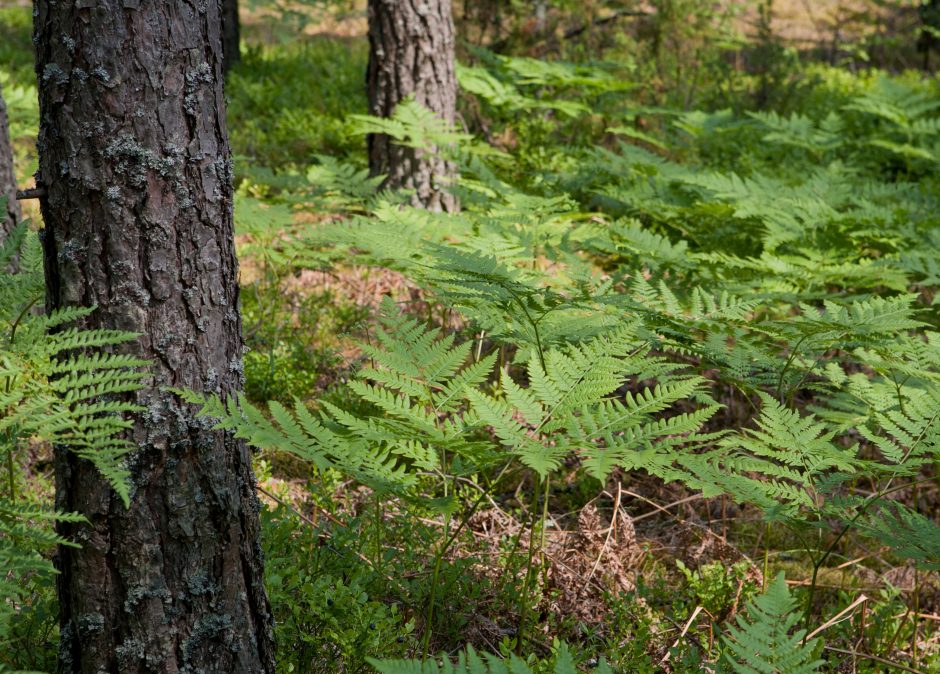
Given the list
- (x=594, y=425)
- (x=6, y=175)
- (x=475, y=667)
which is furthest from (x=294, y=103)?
(x=475, y=667)

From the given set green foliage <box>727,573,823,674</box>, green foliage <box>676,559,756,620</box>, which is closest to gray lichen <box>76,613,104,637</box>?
green foliage <box>727,573,823,674</box>

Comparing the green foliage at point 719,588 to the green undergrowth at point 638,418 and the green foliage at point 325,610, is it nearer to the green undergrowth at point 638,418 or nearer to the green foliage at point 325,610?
the green undergrowth at point 638,418

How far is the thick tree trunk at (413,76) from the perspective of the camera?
5680 mm

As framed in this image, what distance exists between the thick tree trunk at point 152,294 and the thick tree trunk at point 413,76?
352cm

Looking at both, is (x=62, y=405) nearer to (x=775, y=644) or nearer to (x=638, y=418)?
(x=638, y=418)

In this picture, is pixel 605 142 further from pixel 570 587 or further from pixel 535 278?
pixel 570 587

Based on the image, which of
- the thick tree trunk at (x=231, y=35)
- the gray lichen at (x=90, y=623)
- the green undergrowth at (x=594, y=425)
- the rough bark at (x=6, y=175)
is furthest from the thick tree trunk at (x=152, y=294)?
the thick tree trunk at (x=231, y=35)

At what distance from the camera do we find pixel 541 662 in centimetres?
258

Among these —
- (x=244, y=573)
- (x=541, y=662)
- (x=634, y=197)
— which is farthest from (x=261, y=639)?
(x=634, y=197)

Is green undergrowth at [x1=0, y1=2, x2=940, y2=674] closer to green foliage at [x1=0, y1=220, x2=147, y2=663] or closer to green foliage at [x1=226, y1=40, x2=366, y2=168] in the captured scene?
green foliage at [x1=0, y1=220, x2=147, y2=663]

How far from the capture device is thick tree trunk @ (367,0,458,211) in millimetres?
5680

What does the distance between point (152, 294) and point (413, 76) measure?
400cm

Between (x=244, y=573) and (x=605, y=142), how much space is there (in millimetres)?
6145

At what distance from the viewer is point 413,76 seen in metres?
5.77
